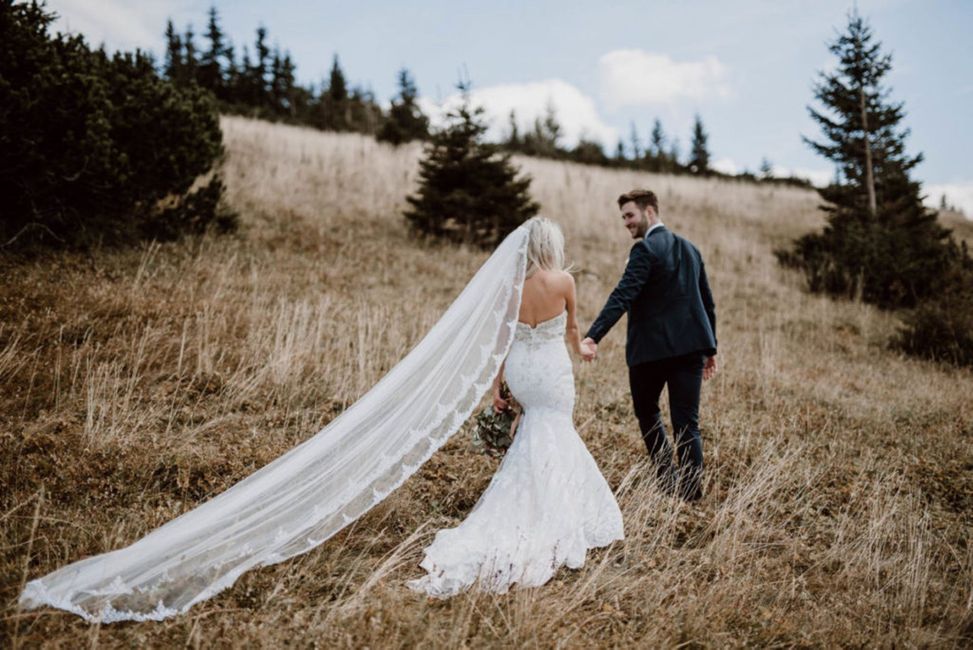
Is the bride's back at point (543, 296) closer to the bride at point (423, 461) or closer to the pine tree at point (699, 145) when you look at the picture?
the bride at point (423, 461)

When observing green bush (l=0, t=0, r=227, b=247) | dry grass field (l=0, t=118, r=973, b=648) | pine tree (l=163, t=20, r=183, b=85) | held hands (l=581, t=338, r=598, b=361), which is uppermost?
pine tree (l=163, t=20, r=183, b=85)

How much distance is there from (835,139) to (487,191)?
12.3 metres

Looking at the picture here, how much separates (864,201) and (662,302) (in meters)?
16.6

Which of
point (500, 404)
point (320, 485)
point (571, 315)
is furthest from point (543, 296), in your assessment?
point (320, 485)

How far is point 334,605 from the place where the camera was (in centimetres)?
289

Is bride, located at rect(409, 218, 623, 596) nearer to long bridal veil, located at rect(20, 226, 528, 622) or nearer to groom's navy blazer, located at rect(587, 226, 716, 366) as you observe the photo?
long bridal veil, located at rect(20, 226, 528, 622)

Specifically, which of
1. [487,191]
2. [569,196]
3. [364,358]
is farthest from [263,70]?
[364,358]

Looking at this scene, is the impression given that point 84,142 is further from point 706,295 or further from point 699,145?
point 699,145

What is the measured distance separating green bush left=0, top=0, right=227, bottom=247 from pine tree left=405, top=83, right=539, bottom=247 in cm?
479

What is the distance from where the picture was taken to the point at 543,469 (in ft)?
12.4

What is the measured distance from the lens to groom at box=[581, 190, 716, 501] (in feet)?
14.5

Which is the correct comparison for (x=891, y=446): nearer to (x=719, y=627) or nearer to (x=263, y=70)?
(x=719, y=627)

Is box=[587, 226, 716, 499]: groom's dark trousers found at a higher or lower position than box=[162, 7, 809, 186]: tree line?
lower

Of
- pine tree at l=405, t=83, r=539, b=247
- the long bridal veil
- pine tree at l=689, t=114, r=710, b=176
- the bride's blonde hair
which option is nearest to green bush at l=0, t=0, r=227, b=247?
pine tree at l=405, t=83, r=539, b=247
